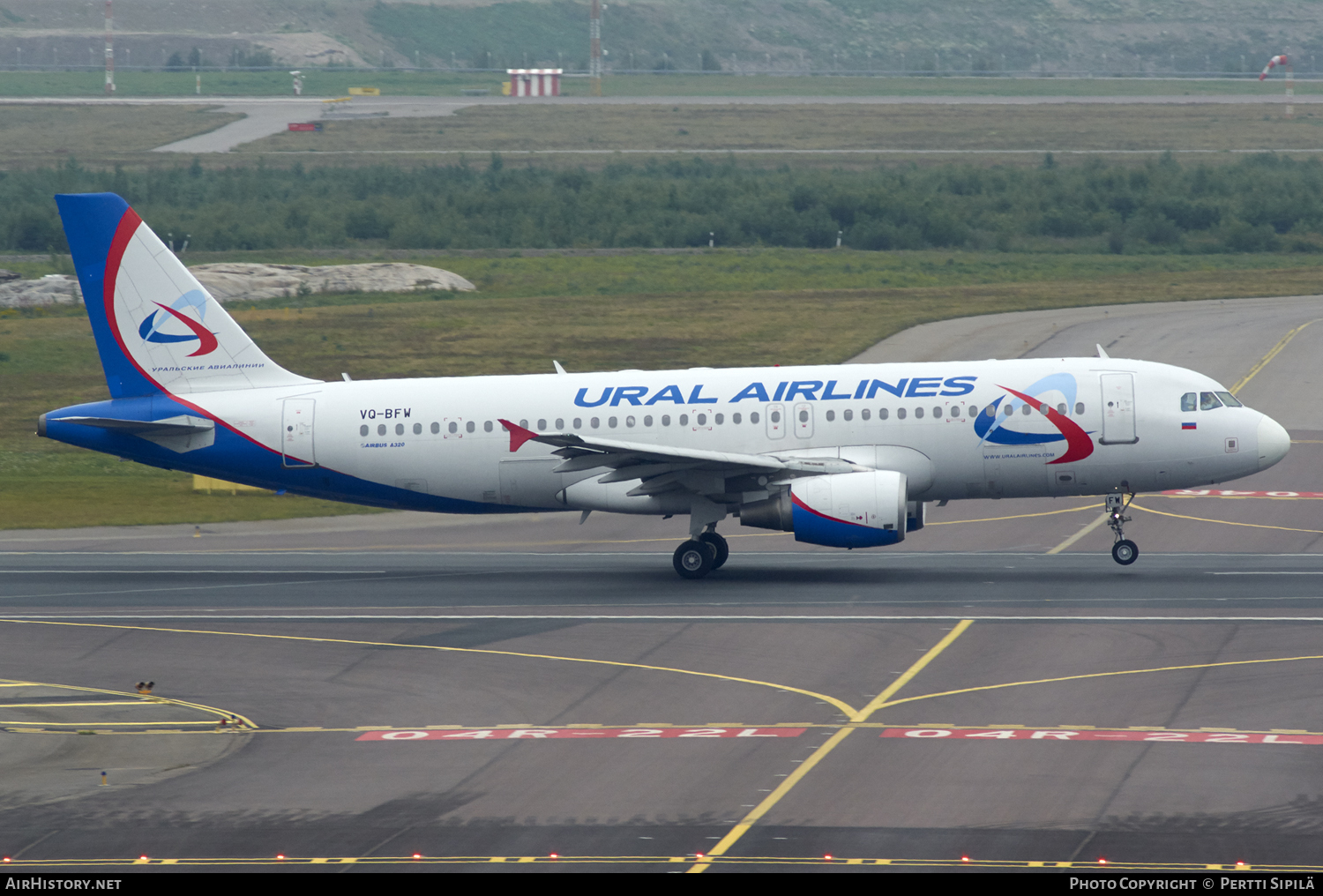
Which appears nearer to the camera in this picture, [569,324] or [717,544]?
[717,544]

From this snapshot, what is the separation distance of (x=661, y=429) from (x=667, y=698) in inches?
450

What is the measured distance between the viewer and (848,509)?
1336 inches

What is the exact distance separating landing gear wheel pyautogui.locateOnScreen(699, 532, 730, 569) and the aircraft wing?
1.44 metres

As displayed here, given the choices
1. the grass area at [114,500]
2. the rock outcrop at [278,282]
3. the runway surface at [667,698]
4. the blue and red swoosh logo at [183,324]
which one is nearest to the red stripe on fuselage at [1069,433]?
the runway surface at [667,698]

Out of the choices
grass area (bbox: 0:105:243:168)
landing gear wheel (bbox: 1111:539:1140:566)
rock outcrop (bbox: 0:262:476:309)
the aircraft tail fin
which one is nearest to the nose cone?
landing gear wheel (bbox: 1111:539:1140:566)

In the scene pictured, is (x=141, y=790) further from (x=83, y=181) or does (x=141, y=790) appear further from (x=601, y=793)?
(x=83, y=181)

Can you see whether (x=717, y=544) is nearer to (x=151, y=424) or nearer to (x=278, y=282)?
(x=151, y=424)

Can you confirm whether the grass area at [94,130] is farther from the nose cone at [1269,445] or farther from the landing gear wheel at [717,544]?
the nose cone at [1269,445]

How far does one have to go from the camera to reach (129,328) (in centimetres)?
3769

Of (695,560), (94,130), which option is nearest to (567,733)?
(695,560)

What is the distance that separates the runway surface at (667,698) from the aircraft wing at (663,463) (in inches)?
95.9

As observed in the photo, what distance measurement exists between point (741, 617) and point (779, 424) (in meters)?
5.67

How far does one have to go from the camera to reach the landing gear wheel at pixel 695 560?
3644 cm

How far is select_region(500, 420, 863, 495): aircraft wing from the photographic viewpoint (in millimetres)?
34250
